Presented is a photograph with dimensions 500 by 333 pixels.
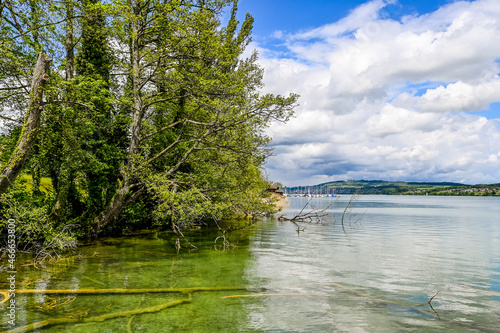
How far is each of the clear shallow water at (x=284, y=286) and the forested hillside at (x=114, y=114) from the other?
2.61 m

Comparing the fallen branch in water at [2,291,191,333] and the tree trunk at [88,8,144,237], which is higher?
the tree trunk at [88,8,144,237]

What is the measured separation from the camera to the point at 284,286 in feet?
35.6

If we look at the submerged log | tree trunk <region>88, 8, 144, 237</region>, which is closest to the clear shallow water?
the submerged log

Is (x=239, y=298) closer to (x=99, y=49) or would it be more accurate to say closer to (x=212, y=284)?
(x=212, y=284)

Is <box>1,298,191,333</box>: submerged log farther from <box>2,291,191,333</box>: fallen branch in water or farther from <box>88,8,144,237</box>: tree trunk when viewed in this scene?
<box>88,8,144,237</box>: tree trunk

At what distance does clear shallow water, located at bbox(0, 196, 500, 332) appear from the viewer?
7645 mm

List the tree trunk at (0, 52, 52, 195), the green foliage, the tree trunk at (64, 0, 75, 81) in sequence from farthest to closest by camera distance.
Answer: the tree trunk at (64, 0, 75, 81)
the green foliage
the tree trunk at (0, 52, 52, 195)

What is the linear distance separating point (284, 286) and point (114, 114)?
51.8ft

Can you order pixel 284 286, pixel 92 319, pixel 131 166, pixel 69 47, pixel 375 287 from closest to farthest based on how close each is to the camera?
pixel 92 319
pixel 284 286
pixel 375 287
pixel 131 166
pixel 69 47

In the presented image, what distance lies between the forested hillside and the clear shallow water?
2612 millimetres

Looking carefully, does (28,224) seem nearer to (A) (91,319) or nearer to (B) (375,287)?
(A) (91,319)

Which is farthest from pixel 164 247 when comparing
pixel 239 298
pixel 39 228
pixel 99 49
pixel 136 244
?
pixel 99 49

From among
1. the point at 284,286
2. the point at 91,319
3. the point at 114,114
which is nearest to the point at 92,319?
the point at 91,319

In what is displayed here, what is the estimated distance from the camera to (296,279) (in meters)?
11.8
